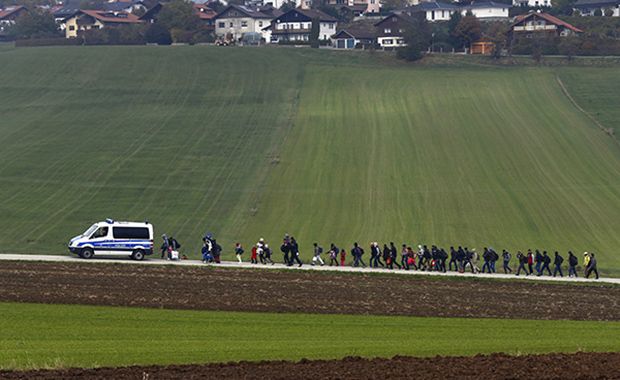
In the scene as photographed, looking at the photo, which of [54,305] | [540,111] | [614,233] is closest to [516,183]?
[614,233]

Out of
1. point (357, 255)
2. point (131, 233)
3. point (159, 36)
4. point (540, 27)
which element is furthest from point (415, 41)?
point (131, 233)

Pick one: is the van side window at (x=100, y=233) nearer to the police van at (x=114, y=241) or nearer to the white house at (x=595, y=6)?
the police van at (x=114, y=241)

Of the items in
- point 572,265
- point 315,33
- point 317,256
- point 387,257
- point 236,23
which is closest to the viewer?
point 572,265

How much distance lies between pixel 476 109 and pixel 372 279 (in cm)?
5445

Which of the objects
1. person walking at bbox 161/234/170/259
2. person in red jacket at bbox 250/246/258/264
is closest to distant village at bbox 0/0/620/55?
person in red jacket at bbox 250/246/258/264

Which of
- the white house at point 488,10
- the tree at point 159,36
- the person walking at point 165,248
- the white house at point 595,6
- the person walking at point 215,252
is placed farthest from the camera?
the white house at point 488,10

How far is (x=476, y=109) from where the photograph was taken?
103 m

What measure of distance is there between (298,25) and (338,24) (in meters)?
10.8

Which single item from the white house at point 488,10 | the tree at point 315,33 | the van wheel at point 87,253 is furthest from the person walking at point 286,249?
the white house at point 488,10

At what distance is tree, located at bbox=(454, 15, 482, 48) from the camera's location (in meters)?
141

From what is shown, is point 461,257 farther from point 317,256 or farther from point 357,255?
point 317,256

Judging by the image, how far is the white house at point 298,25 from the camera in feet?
543

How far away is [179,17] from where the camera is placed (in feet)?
527

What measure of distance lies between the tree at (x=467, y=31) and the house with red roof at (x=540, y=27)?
446cm
